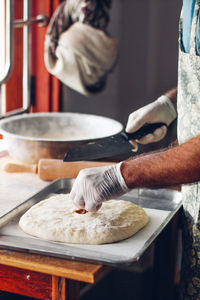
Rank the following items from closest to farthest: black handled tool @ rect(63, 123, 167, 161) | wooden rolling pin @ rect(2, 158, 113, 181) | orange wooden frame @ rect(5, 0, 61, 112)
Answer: black handled tool @ rect(63, 123, 167, 161)
wooden rolling pin @ rect(2, 158, 113, 181)
orange wooden frame @ rect(5, 0, 61, 112)

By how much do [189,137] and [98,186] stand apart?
0.33m

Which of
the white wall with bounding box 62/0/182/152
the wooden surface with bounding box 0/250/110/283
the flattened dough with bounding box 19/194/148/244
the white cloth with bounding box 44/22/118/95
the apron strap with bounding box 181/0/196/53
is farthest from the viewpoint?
the white wall with bounding box 62/0/182/152

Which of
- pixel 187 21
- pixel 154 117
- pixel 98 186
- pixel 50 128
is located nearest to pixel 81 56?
pixel 50 128

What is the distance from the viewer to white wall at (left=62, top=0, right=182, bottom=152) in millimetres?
3408

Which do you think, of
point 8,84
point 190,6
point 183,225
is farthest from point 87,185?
point 8,84

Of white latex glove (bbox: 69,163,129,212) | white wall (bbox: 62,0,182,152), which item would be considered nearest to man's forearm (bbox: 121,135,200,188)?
white latex glove (bbox: 69,163,129,212)

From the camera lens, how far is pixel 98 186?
1357 millimetres

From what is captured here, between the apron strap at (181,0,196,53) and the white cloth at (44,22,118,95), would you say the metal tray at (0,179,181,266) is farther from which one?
the white cloth at (44,22,118,95)

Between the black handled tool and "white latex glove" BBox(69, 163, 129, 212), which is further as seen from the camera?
the black handled tool

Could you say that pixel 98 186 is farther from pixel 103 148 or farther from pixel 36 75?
pixel 36 75

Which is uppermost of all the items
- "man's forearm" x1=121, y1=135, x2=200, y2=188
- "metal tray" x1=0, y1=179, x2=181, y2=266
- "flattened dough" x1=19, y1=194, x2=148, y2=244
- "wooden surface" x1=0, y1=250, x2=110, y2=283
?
"man's forearm" x1=121, y1=135, x2=200, y2=188

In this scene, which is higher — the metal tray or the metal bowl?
the metal bowl

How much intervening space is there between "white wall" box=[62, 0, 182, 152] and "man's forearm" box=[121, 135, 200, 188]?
6.33 feet

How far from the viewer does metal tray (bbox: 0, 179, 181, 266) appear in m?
1.23
